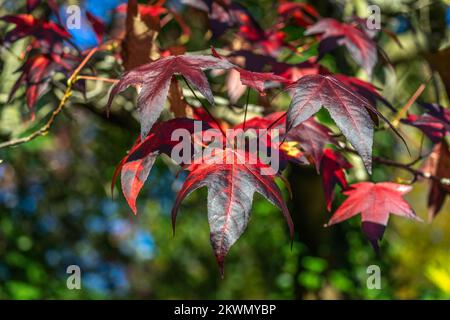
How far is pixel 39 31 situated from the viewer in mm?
1427

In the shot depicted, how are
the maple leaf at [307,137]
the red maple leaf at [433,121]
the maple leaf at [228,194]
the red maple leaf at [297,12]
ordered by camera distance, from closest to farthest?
the maple leaf at [228,194] < the maple leaf at [307,137] < the red maple leaf at [433,121] < the red maple leaf at [297,12]

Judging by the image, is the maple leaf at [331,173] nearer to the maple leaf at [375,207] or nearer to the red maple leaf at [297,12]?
the maple leaf at [375,207]

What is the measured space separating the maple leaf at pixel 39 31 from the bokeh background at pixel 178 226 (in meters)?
0.12

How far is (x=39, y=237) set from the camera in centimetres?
357

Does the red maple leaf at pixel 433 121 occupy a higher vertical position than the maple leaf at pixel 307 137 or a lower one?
higher

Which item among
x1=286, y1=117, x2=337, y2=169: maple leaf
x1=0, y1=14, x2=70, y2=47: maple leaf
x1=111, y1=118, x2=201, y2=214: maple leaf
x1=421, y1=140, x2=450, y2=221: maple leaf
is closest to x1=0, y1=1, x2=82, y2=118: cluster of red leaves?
x1=0, y1=14, x2=70, y2=47: maple leaf

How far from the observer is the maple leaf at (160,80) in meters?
0.85

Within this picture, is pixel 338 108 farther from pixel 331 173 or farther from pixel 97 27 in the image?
pixel 97 27

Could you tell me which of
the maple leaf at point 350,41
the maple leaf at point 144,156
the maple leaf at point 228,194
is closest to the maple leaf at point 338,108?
the maple leaf at point 228,194

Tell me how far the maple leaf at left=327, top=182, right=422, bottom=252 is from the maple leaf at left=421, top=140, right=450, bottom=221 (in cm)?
22

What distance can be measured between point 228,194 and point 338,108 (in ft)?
0.71
